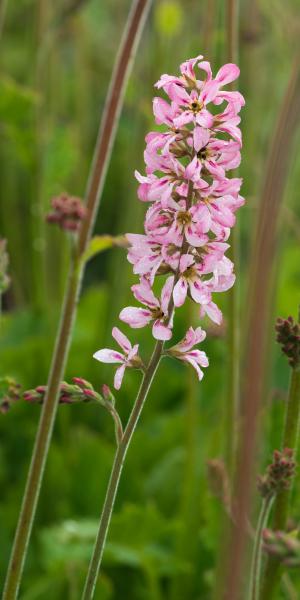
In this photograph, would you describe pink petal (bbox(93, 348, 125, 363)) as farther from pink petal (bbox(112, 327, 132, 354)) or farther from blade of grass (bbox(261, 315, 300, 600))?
blade of grass (bbox(261, 315, 300, 600))

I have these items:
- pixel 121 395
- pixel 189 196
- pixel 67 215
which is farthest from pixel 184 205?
pixel 121 395

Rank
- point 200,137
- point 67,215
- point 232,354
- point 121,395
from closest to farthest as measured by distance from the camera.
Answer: point 200,137, point 67,215, point 232,354, point 121,395

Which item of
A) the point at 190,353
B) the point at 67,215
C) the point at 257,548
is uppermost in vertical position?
the point at 67,215

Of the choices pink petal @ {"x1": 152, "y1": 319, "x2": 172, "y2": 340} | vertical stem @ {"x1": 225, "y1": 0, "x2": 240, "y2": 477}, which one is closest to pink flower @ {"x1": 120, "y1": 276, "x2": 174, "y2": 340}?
pink petal @ {"x1": 152, "y1": 319, "x2": 172, "y2": 340}

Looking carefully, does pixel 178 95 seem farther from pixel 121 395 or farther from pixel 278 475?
pixel 121 395

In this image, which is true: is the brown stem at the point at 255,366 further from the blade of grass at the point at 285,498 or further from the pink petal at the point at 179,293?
the blade of grass at the point at 285,498

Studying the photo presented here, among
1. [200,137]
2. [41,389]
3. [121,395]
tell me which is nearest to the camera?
[200,137]
